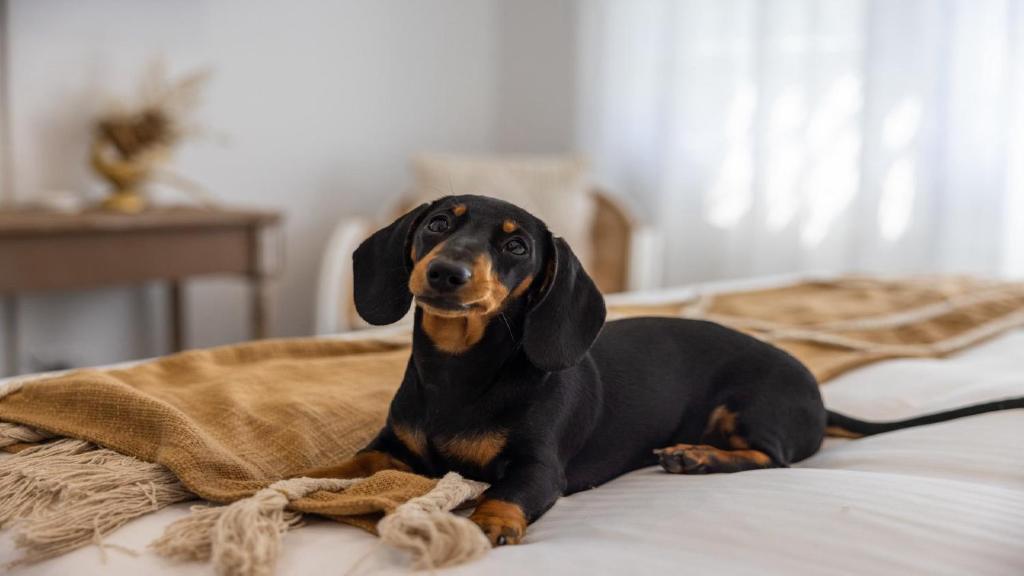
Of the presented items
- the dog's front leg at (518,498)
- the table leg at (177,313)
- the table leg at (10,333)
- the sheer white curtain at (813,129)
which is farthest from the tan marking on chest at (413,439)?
the sheer white curtain at (813,129)

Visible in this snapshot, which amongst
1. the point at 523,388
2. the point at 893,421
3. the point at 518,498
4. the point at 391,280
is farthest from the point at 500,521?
the point at 893,421

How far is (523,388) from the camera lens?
1252 millimetres

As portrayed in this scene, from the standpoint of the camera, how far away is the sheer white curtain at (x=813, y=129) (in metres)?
3.70

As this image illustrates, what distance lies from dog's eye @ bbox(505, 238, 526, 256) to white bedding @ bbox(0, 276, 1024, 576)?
12.0 inches

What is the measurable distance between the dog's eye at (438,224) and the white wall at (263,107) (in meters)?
2.59

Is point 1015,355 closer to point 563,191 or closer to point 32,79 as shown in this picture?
point 563,191

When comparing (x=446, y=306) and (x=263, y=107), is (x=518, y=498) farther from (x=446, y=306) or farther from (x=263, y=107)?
(x=263, y=107)

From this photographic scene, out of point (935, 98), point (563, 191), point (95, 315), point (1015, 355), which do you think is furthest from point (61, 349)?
point (935, 98)

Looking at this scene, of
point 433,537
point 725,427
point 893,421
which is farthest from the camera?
point 893,421

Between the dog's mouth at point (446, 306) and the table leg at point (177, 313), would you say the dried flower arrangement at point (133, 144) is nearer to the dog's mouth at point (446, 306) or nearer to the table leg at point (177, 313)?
the table leg at point (177, 313)

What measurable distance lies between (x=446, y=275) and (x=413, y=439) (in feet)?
0.86

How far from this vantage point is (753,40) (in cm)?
421

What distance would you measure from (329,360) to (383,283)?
0.55 meters

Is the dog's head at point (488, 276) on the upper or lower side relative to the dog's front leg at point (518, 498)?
upper
